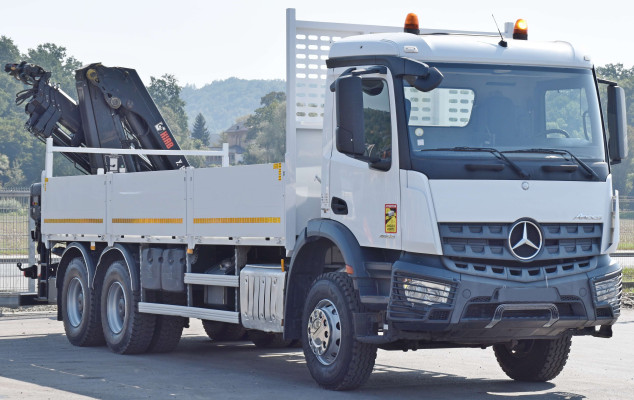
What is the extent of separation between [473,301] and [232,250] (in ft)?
12.8

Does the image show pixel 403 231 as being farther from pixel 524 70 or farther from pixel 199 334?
pixel 199 334

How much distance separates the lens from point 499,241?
1016cm

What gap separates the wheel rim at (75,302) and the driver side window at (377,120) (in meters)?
6.43

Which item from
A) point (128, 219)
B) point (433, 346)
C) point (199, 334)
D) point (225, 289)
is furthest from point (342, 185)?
point (199, 334)

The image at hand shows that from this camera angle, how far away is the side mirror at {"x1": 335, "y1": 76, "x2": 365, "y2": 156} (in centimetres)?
1011

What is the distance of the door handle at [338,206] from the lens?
36.2 feet

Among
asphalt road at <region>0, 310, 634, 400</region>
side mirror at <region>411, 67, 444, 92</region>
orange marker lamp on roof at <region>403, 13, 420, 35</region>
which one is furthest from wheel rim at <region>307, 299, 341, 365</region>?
orange marker lamp on roof at <region>403, 13, 420, 35</region>

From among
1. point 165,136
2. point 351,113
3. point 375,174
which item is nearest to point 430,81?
point 351,113

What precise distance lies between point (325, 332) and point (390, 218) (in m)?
1.36

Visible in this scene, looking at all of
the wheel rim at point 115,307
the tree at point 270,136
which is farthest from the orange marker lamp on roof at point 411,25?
the tree at point 270,136

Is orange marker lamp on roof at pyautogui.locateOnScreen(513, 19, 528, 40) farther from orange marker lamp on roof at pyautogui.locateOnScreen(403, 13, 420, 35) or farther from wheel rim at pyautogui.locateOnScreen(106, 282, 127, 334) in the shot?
wheel rim at pyautogui.locateOnScreen(106, 282, 127, 334)

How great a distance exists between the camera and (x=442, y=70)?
10.5 meters

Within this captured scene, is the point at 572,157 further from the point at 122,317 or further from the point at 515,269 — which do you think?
the point at 122,317

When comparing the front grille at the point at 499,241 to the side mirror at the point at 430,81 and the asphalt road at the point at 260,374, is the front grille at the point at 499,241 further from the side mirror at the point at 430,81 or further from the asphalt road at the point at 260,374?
the asphalt road at the point at 260,374
